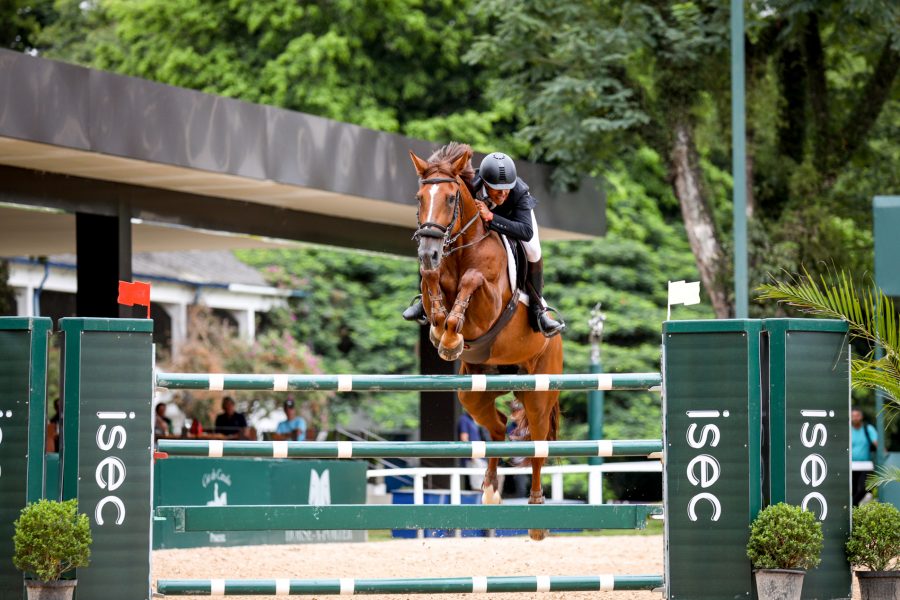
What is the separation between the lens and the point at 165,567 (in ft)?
37.9

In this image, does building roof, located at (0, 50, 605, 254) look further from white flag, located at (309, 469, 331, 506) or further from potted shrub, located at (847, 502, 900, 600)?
potted shrub, located at (847, 502, 900, 600)

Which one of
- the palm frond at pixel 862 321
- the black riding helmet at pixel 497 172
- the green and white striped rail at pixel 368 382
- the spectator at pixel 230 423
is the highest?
the black riding helmet at pixel 497 172

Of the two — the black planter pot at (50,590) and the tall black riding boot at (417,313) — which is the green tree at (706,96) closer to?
the tall black riding boot at (417,313)

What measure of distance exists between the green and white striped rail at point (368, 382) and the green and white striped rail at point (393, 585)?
0.94 meters

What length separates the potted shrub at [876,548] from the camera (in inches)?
290

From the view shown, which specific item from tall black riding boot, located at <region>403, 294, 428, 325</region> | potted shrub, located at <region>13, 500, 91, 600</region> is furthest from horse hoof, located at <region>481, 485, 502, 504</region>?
potted shrub, located at <region>13, 500, 91, 600</region>

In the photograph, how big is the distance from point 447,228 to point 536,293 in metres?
1.25

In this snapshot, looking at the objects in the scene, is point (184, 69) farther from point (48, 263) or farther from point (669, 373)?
point (669, 373)

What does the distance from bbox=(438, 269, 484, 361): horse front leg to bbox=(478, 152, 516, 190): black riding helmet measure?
0.61 meters

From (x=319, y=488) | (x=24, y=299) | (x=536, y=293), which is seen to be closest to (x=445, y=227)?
(x=536, y=293)

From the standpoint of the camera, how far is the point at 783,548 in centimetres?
696

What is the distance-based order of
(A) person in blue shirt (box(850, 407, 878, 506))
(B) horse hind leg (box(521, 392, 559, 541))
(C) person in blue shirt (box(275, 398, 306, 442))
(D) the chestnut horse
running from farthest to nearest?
1. (C) person in blue shirt (box(275, 398, 306, 442))
2. (A) person in blue shirt (box(850, 407, 878, 506))
3. (B) horse hind leg (box(521, 392, 559, 541))
4. (D) the chestnut horse

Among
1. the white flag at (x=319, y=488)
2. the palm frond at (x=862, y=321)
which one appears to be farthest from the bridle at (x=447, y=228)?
the white flag at (x=319, y=488)

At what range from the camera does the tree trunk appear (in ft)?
62.5
